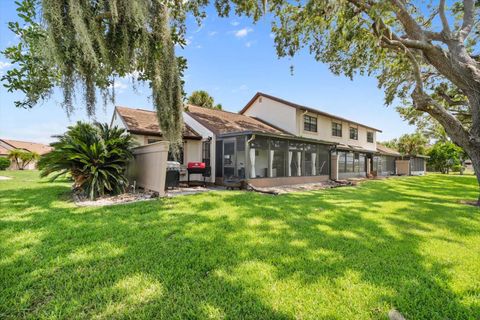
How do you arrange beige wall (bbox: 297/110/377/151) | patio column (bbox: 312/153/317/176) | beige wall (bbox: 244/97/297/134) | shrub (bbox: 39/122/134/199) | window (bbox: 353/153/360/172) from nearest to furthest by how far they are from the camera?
shrub (bbox: 39/122/134/199) → patio column (bbox: 312/153/317/176) → beige wall (bbox: 244/97/297/134) → beige wall (bbox: 297/110/377/151) → window (bbox: 353/153/360/172)

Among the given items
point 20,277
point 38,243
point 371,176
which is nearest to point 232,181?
point 38,243

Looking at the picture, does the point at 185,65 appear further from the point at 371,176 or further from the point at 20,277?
the point at 371,176

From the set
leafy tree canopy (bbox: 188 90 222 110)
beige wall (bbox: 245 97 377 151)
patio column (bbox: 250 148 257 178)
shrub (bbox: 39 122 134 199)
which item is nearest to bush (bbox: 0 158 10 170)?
leafy tree canopy (bbox: 188 90 222 110)

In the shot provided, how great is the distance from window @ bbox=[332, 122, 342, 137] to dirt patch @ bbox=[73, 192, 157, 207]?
17.2 metres

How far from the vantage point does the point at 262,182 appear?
11.7 m

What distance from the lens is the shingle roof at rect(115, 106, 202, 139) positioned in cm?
1124

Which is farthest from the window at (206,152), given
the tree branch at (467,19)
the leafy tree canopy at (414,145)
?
the leafy tree canopy at (414,145)

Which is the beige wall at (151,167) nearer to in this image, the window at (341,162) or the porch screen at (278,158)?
the porch screen at (278,158)

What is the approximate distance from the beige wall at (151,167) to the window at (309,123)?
1261cm

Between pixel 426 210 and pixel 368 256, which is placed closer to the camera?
pixel 368 256

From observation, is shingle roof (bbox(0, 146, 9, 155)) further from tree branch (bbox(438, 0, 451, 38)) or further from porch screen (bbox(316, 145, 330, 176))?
tree branch (bbox(438, 0, 451, 38))

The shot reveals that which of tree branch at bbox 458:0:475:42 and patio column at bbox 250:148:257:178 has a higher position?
tree branch at bbox 458:0:475:42

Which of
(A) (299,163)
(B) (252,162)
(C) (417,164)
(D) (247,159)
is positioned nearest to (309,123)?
(A) (299,163)

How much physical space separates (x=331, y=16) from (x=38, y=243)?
9.45 metres
